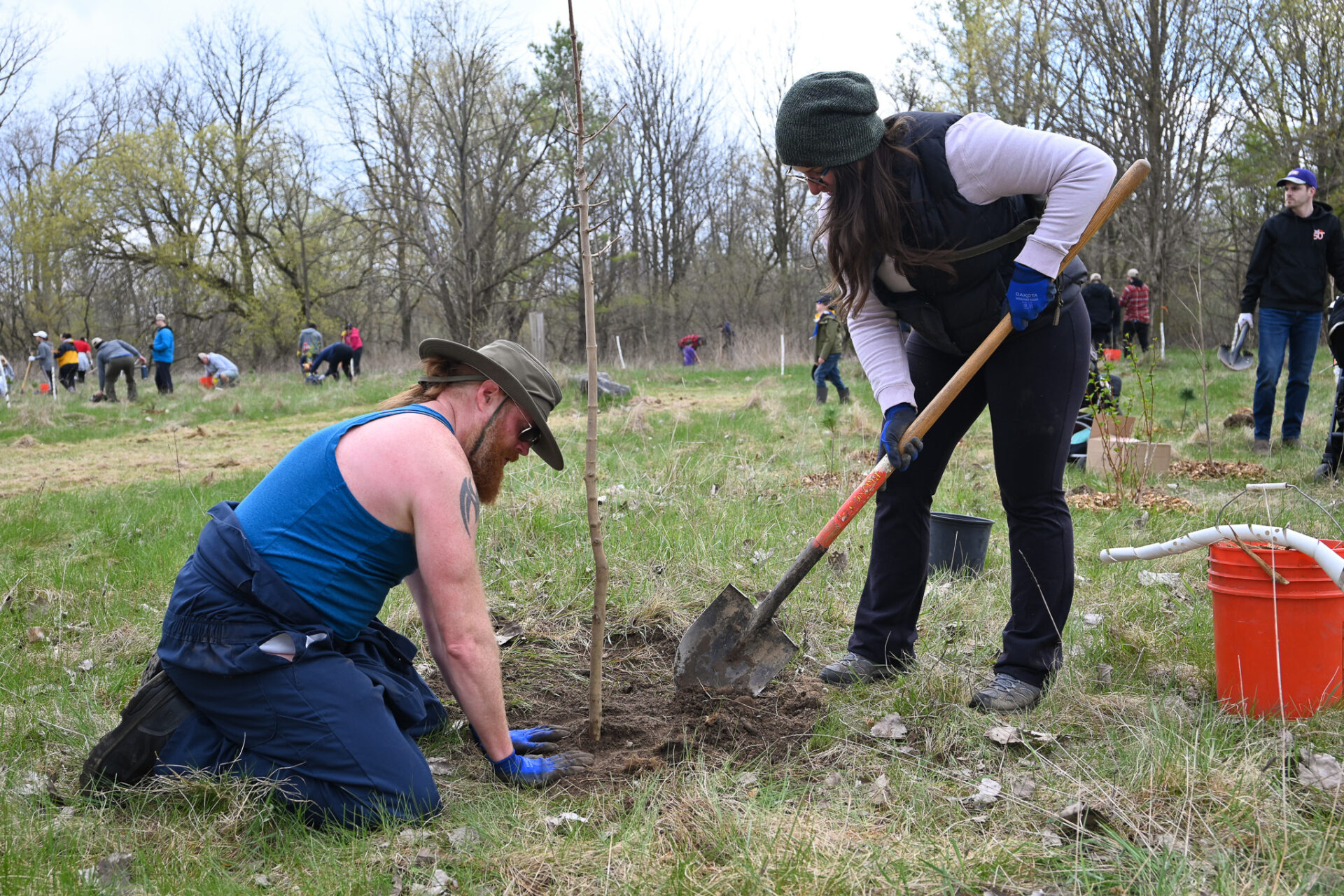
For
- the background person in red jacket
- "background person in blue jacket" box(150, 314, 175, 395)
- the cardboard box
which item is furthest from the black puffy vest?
"background person in blue jacket" box(150, 314, 175, 395)

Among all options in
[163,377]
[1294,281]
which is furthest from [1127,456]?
[163,377]

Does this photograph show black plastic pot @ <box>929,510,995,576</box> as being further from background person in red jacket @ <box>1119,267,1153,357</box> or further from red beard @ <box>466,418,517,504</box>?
background person in red jacket @ <box>1119,267,1153,357</box>

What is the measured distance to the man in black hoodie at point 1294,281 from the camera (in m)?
7.18

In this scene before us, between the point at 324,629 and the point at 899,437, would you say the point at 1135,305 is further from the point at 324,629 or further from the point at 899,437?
the point at 324,629

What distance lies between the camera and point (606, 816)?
93.8 inches

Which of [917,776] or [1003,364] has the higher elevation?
[1003,364]

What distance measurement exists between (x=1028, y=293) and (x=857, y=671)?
1435 millimetres

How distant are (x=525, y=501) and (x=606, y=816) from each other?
3304 millimetres

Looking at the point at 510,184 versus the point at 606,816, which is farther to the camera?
the point at 510,184

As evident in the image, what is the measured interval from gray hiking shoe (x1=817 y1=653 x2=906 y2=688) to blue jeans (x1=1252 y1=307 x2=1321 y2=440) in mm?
5681

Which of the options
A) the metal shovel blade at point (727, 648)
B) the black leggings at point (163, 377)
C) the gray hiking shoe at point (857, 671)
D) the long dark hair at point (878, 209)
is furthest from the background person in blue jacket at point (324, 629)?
the black leggings at point (163, 377)

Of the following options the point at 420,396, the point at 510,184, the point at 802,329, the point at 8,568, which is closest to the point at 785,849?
the point at 420,396

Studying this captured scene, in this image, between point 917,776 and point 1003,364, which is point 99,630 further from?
point 1003,364

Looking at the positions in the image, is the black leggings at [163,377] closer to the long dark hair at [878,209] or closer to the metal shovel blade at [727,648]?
the metal shovel blade at [727,648]
